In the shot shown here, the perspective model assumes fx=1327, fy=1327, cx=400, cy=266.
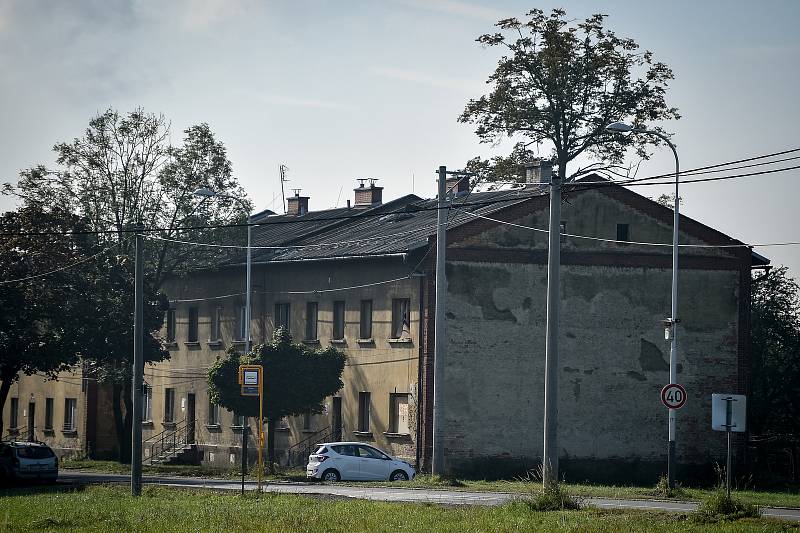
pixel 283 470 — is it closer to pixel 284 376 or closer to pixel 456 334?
pixel 284 376

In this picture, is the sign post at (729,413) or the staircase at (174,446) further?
the staircase at (174,446)

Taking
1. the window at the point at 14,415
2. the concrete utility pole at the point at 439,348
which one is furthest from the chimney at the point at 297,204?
the concrete utility pole at the point at 439,348

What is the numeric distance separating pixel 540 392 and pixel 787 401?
13.4m

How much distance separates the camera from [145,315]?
5303cm

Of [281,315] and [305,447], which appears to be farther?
[281,315]

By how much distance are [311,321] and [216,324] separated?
7620 millimetres

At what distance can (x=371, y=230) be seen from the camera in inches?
2080

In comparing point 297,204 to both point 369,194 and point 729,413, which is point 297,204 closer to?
point 369,194

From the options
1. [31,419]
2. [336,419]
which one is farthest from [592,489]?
[31,419]

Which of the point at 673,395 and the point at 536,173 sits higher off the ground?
the point at 536,173

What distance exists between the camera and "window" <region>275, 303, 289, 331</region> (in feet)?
175

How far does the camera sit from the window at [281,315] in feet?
175

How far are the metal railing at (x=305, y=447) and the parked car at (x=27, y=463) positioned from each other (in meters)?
10.5

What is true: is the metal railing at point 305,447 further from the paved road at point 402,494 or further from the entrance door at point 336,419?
the paved road at point 402,494
